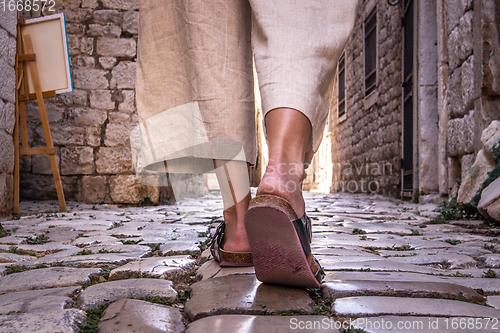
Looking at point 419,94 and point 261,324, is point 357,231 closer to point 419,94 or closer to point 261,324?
point 261,324

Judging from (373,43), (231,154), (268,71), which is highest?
(373,43)

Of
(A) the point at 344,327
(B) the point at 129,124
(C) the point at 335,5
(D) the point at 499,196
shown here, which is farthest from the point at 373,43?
(A) the point at 344,327

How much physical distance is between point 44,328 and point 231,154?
71cm

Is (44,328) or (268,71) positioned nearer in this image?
(44,328)

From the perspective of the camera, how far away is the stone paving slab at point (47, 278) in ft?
3.60

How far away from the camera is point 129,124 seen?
16.3 feet

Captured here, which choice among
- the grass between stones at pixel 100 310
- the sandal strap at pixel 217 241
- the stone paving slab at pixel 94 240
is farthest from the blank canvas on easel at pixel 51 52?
the grass between stones at pixel 100 310

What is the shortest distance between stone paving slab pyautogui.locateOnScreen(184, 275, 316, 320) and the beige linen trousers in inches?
16.2

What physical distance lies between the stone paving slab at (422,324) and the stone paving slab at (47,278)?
0.83 m

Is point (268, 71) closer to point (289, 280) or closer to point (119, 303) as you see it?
point (289, 280)

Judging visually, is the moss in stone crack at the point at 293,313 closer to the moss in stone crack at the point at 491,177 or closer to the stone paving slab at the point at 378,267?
the stone paving slab at the point at 378,267

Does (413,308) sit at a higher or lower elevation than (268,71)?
lower

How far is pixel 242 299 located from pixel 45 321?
1.45 feet

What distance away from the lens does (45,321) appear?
2.56ft
